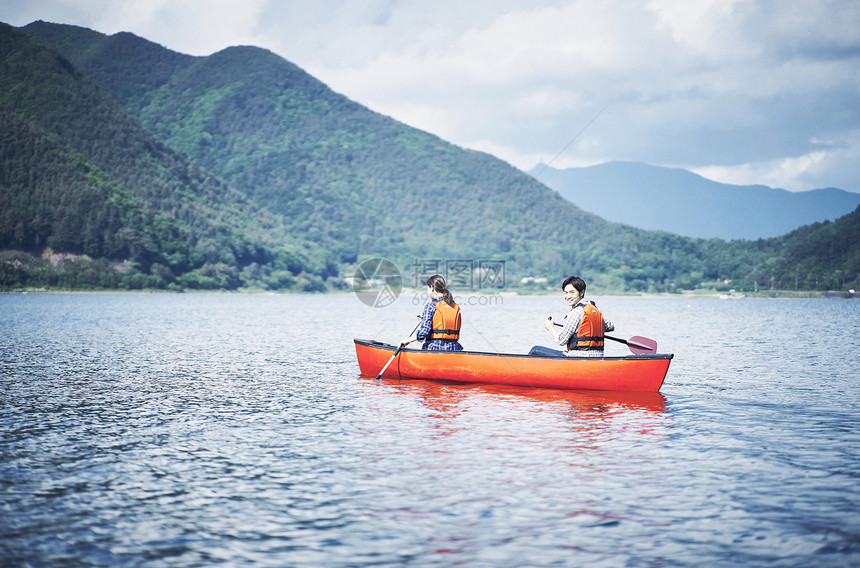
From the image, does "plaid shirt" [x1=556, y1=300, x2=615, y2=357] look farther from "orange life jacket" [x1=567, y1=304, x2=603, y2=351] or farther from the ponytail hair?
the ponytail hair

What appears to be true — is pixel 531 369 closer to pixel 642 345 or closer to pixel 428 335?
pixel 642 345

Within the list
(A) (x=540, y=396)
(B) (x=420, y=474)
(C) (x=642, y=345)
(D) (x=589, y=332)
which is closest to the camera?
(B) (x=420, y=474)

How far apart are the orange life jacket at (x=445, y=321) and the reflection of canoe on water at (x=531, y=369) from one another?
595mm

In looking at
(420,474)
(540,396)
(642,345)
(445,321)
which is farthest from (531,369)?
(420,474)

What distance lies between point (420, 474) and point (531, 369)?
311 inches

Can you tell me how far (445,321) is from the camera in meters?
19.1

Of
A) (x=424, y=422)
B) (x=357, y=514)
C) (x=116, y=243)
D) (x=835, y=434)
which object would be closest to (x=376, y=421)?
(x=424, y=422)

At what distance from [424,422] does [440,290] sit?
15.4 feet

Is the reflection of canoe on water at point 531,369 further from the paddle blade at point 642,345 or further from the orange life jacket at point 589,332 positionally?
the paddle blade at point 642,345

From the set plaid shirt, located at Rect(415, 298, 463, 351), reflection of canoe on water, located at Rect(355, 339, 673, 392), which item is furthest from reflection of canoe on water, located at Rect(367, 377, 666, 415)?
plaid shirt, located at Rect(415, 298, 463, 351)

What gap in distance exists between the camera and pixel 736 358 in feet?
98.2

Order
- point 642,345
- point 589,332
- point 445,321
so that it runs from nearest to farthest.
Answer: point 589,332 → point 642,345 → point 445,321

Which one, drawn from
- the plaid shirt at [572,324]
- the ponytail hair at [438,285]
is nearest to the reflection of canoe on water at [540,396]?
the plaid shirt at [572,324]

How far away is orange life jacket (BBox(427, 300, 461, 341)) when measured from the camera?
1903cm
